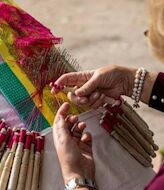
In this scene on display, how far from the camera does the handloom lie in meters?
1.37

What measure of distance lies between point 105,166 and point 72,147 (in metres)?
0.15

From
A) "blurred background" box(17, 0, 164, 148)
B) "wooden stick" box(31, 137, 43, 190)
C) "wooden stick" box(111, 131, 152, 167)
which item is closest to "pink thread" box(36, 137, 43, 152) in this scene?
"wooden stick" box(31, 137, 43, 190)

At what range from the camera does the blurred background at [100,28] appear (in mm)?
2887

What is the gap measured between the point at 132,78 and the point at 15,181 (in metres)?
0.49

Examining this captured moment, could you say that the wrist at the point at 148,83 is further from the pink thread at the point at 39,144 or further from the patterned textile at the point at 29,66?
the pink thread at the point at 39,144

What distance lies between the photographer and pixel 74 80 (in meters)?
1.43

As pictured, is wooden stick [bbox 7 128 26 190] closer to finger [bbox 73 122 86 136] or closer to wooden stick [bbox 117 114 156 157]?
finger [bbox 73 122 86 136]

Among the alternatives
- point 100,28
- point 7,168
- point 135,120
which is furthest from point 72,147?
point 100,28

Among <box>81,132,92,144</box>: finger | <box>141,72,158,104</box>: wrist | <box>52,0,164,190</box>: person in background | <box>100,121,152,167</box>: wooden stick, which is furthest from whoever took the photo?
<box>141,72,158,104</box>: wrist

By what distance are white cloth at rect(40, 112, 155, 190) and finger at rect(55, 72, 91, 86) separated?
0.31 ft

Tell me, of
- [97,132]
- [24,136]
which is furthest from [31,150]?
[97,132]

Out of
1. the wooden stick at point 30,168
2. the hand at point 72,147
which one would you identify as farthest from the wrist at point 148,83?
the wooden stick at point 30,168

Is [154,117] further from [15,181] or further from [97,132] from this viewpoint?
[15,181]

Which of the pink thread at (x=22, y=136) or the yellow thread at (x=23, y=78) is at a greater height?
the yellow thread at (x=23, y=78)
